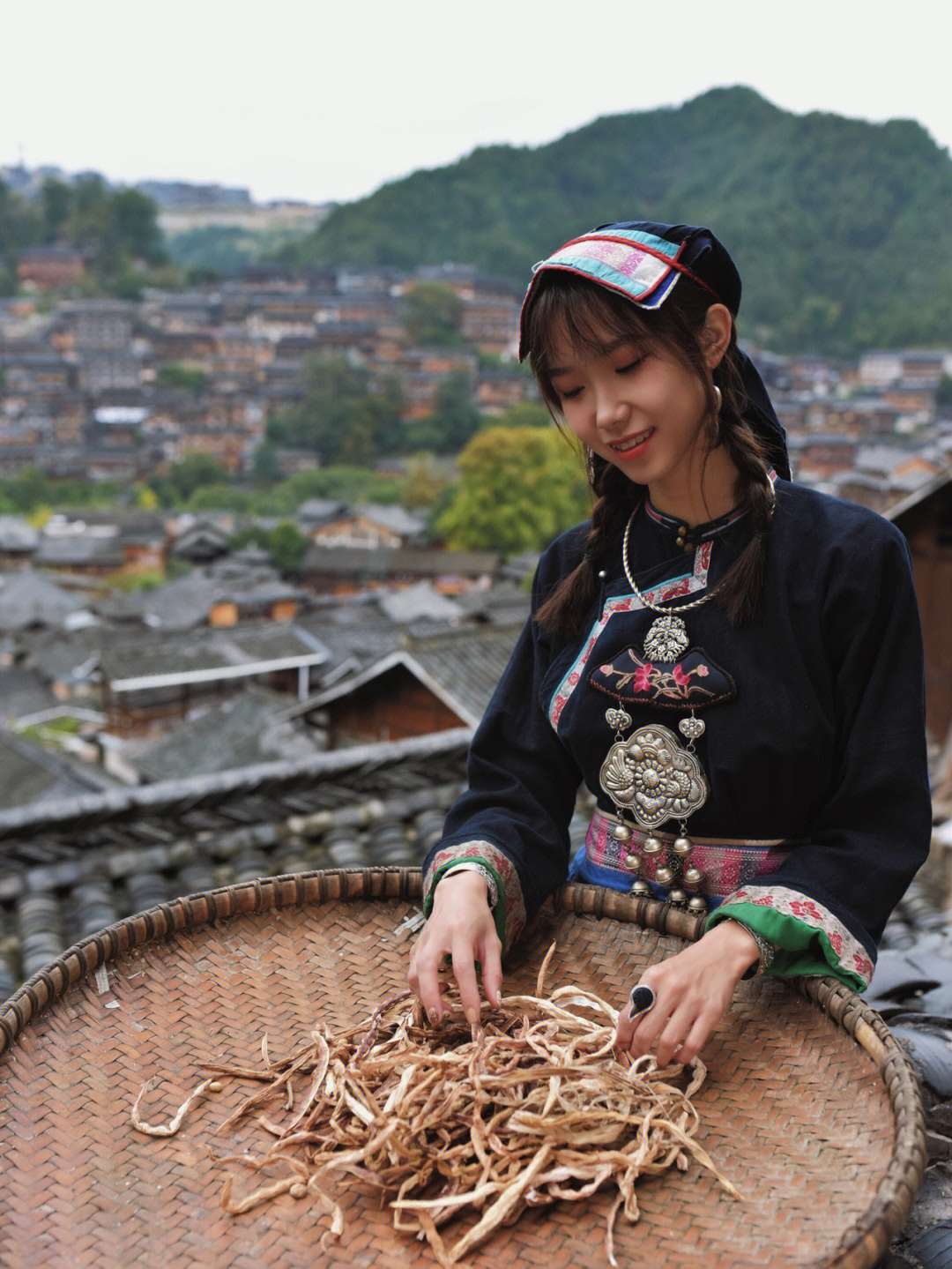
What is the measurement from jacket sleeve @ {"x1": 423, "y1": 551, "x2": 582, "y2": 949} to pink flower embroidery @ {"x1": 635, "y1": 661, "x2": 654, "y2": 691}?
168 mm

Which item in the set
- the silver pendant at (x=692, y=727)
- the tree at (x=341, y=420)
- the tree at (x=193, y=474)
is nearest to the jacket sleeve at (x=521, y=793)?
the silver pendant at (x=692, y=727)

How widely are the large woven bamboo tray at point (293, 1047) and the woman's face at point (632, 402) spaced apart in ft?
1.66

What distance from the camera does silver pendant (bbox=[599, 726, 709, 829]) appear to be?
127cm

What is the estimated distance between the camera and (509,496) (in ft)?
127

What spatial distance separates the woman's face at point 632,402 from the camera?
116 centimetres

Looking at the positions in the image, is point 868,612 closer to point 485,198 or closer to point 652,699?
point 652,699

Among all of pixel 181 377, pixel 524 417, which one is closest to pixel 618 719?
pixel 524 417

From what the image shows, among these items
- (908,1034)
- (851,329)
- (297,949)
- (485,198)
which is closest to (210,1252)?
(297,949)

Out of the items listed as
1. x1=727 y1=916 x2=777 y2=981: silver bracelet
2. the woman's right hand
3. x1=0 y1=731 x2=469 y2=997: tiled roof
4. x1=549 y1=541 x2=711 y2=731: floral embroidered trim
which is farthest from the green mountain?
x1=727 y1=916 x2=777 y2=981: silver bracelet

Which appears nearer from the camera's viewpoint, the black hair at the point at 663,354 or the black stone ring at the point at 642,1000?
the black stone ring at the point at 642,1000

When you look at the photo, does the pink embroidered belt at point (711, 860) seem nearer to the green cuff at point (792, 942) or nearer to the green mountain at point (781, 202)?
the green cuff at point (792, 942)

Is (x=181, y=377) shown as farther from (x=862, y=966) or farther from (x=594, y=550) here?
(x=862, y=966)

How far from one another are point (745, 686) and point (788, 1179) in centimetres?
48

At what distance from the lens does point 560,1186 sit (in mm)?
942
